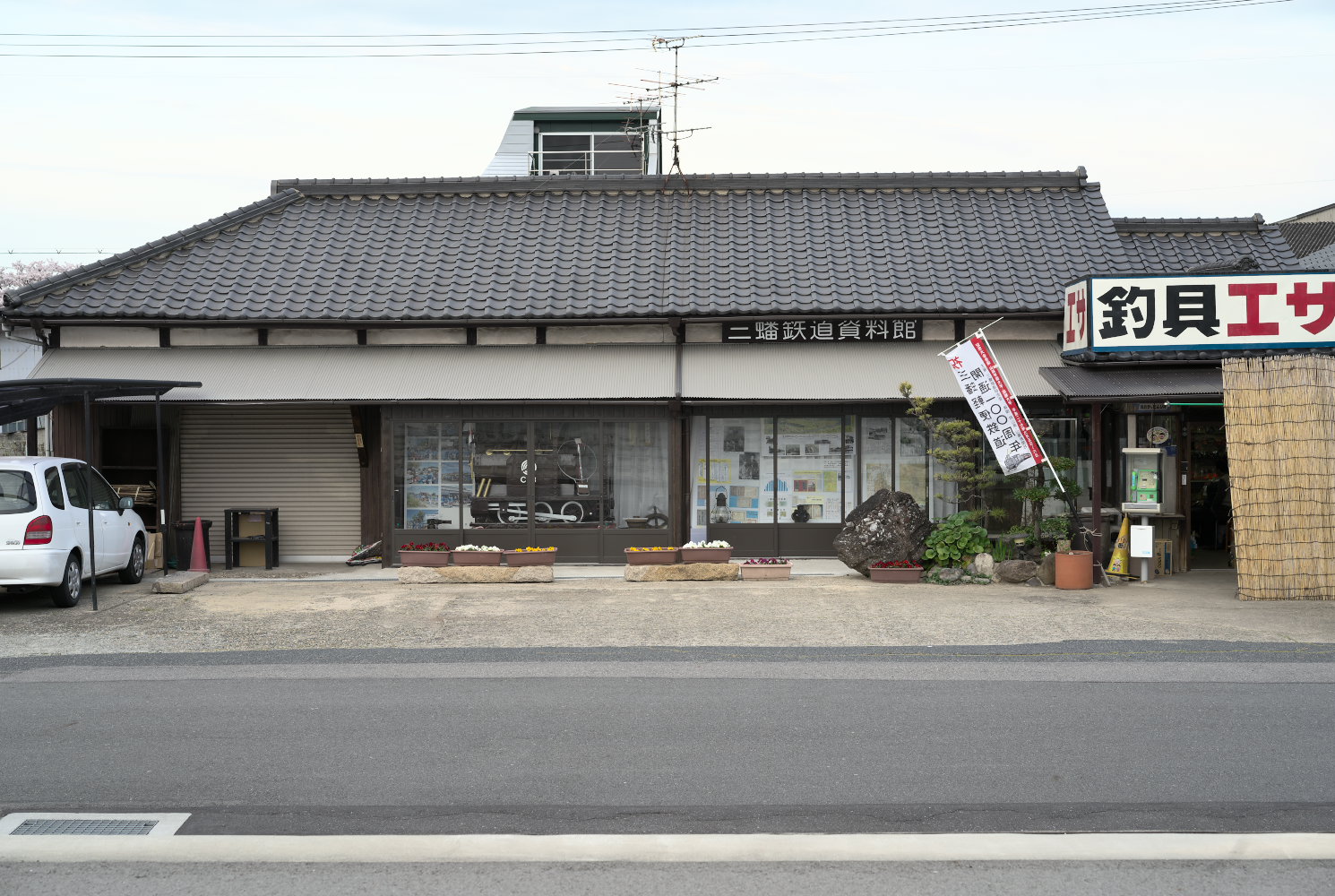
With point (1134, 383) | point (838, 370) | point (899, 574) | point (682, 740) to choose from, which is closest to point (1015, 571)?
point (899, 574)

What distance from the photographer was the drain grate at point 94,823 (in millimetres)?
5621

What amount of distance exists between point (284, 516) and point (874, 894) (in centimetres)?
1485

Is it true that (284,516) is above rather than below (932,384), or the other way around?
below

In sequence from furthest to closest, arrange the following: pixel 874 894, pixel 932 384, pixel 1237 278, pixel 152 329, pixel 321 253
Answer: pixel 321 253 < pixel 152 329 < pixel 932 384 < pixel 1237 278 < pixel 874 894

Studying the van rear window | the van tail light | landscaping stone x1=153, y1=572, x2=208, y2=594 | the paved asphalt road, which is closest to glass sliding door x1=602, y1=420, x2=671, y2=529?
landscaping stone x1=153, y1=572, x2=208, y2=594

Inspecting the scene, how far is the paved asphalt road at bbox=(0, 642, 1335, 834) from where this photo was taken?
232 inches

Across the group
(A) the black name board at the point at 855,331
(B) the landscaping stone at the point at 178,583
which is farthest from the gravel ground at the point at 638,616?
(A) the black name board at the point at 855,331

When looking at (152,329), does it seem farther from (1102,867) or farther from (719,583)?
(1102,867)

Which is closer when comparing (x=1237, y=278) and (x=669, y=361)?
(x=1237, y=278)

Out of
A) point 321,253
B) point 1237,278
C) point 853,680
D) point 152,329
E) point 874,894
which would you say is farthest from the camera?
point 321,253

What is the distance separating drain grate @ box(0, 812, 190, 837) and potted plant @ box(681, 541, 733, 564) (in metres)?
9.76

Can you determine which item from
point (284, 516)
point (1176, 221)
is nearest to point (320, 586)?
point (284, 516)

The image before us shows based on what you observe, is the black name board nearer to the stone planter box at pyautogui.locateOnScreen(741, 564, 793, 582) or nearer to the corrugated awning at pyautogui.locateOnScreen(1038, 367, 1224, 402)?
the corrugated awning at pyautogui.locateOnScreen(1038, 367, 1224, 402)

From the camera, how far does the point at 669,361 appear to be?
665 inches
